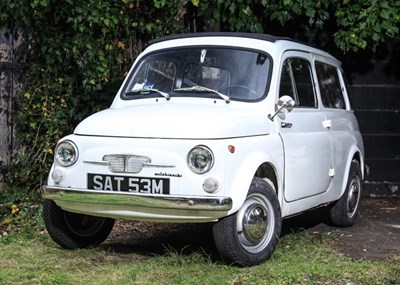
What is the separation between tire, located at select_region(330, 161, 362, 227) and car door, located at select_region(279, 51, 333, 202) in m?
0.62

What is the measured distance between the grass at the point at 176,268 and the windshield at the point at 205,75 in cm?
131

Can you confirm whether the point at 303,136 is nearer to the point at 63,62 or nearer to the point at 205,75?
the point at 205,75

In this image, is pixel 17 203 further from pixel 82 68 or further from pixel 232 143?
pixel 232 143

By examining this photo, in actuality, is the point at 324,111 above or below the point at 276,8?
below

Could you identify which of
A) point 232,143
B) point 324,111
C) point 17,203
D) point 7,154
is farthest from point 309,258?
point 7,154

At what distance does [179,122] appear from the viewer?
5.50 metres

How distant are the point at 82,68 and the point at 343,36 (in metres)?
3.04

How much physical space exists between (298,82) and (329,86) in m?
1.00

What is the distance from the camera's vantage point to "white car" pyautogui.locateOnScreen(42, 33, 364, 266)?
17.5ft

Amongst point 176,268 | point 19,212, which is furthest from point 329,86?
point 19,212

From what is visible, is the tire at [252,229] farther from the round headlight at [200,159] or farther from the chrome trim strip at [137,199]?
the round headlight at [200,159]

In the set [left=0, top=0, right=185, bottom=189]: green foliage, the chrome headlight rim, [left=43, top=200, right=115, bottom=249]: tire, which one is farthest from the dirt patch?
[left=0, top=0, right=185, bottom=189]: green foliage

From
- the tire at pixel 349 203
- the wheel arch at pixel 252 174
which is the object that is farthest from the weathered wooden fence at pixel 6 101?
the wheel arch at pixel 252 174

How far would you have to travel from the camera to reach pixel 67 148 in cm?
572
